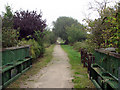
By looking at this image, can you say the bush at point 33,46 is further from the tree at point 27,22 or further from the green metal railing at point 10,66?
the green metal railing at point 10,66

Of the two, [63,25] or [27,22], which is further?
[63,25]

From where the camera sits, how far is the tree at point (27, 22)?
12711 millimetres

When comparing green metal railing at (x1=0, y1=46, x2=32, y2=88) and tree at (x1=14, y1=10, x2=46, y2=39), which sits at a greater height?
tree at (x1=14, y1=10, x2=46, y2=39)

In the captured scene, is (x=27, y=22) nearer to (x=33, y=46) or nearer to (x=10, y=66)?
(x=33, y=46)

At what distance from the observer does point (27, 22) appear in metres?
12.9

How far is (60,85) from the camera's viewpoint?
18.4 feet

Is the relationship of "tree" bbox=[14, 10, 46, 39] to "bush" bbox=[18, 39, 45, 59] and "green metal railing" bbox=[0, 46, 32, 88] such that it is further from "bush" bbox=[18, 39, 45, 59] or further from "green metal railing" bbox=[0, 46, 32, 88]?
"green metal railing" bbox=[0, 46, 32, 88]

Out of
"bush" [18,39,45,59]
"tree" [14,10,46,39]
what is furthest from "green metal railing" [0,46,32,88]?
"tree" [14,10,46,39]

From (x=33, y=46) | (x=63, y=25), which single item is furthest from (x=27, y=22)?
(x=63, y=25)

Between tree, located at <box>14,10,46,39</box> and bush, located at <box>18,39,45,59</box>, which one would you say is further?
tree, located at <box>14,10,46,39</box>

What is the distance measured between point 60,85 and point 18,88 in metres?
1.63

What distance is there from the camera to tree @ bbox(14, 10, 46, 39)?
1271 centimetres

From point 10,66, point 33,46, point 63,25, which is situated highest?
point 63,25

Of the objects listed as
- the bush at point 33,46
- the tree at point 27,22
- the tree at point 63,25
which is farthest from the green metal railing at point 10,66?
the tree at point 63,25
